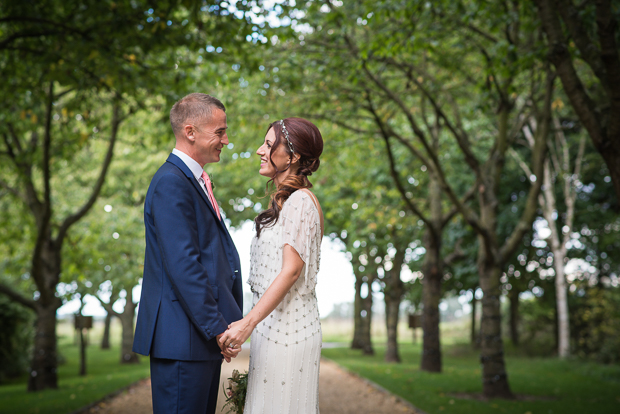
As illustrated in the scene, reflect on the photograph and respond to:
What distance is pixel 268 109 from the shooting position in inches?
512

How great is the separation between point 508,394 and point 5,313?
559 inches

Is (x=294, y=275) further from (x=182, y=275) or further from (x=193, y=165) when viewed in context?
(x=193, y=165)

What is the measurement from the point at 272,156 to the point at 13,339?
16750 millimetres

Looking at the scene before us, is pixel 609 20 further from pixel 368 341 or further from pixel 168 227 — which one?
pixel 368 341

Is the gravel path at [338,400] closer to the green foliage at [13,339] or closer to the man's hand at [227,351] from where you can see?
the man's hand at [227,351]

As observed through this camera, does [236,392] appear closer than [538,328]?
Yes

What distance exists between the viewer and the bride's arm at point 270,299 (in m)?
2.66

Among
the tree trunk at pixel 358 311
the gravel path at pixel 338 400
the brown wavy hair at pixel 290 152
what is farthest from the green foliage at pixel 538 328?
the brown wavy hair at pixel 290 152

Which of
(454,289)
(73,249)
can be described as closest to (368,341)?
(454,289)

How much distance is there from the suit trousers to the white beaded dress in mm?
388

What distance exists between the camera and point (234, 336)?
2650mm

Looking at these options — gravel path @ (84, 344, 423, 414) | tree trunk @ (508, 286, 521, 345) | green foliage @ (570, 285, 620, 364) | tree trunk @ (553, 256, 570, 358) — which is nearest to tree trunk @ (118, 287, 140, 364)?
gravel path @ (84, 344, 423, 414)

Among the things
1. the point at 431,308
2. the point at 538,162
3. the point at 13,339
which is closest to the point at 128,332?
the point at 13,339

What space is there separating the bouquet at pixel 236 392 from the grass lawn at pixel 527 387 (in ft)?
20.7
